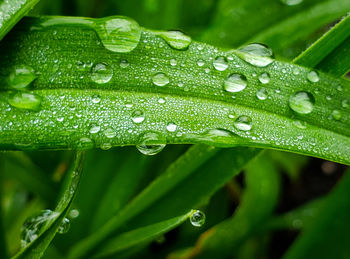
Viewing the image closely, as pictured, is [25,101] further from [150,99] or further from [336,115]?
[336,115]

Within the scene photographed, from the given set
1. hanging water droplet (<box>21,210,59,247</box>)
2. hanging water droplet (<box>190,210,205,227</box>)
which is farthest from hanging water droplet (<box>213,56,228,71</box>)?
hanging water droplet (<box>21,210,59,247</box>)

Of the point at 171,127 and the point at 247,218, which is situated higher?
the point at 247,218

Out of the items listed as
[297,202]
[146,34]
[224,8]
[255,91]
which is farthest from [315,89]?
[297,202]

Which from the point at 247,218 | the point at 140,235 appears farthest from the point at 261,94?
the point at 247,218

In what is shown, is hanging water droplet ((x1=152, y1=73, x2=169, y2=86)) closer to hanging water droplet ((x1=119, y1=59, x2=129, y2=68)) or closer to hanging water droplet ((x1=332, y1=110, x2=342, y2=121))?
hanging water droplet ((x1=119, y1=59, x2=129, y2=68))

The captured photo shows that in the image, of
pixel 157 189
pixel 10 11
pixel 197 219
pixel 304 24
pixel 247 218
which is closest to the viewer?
pixel 10 11

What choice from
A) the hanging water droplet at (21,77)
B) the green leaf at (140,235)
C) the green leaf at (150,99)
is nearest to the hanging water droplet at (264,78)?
the green leaf at (150,99)
